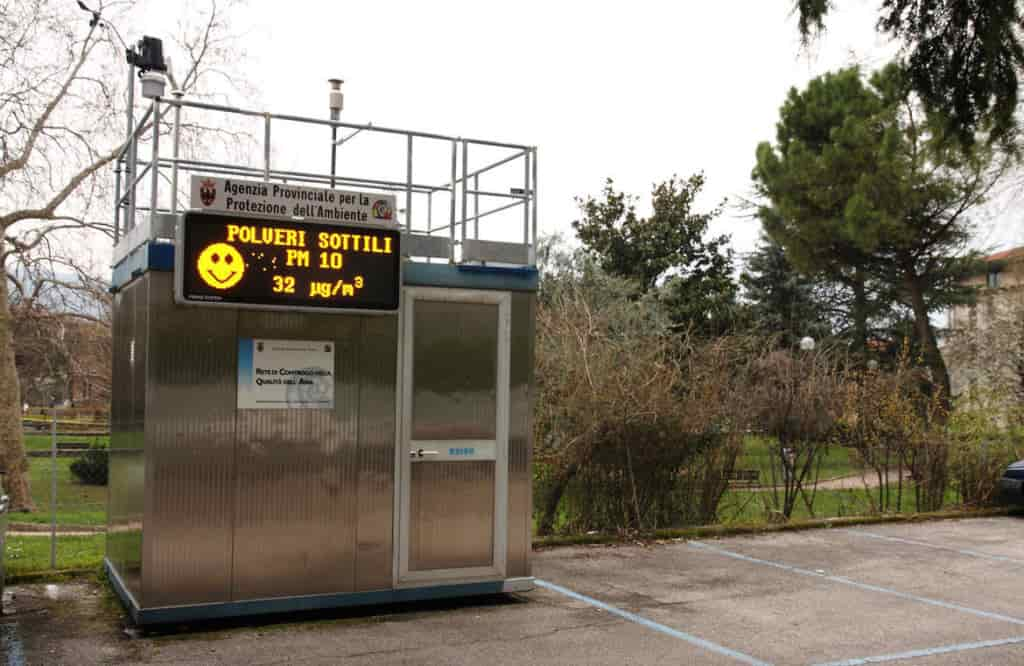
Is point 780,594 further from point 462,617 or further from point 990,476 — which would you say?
point 990,476

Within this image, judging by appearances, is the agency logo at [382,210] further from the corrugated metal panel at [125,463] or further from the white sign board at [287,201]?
the corrugated metal panel at [125,463]

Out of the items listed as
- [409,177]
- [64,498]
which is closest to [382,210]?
[409,177]

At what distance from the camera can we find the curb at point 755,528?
38.2ft

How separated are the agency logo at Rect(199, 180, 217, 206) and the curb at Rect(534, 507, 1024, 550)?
18.5 feet

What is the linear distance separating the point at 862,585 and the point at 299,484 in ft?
18.2

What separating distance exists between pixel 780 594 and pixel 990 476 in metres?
7.89

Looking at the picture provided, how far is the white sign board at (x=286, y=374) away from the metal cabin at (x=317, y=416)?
0.04ft

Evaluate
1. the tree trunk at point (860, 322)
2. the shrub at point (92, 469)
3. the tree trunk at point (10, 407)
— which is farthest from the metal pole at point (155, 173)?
the tree trunk at point (860, 322)

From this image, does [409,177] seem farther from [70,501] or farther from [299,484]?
[70,501]

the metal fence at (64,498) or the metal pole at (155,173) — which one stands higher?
the metal pole at (155,173)

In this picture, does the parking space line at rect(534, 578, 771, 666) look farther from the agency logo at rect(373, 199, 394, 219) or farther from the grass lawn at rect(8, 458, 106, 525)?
the grass lawn at rect(8, 458, 106, 525)

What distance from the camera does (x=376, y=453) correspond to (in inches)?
318

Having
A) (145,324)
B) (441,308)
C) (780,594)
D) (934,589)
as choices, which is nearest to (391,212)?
(441,308)

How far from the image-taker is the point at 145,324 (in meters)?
7.44
